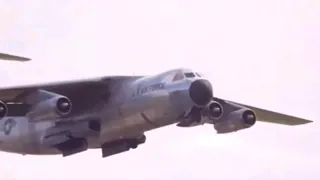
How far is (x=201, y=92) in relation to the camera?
27047 millimetres

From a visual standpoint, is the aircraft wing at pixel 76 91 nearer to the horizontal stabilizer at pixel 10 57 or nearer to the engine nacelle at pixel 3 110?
the engine nacelle at pixel 3 110

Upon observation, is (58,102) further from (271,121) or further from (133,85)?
(271,121)

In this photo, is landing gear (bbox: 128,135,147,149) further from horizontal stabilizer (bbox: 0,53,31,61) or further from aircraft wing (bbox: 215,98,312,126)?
horizontal stabilizer (bbox: 0,53,31,61)

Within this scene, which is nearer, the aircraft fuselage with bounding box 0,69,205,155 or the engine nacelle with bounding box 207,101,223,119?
the aircraft fuselage with bounding box 0,69,205,155

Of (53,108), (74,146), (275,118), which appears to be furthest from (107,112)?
(275,118)

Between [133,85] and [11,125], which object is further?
[11,125]

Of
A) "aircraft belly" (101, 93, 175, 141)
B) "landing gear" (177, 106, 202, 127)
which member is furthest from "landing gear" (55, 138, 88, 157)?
"landing gear" (177, 106, 202, 127)

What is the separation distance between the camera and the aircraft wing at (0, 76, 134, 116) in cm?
2962

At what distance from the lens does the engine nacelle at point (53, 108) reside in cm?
2833

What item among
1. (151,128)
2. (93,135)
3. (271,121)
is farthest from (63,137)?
(271,121)

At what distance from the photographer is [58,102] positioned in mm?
28391

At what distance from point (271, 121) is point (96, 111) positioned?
24.0ft

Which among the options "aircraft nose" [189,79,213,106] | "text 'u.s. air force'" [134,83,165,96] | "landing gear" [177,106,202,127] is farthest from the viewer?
"text 'u.s. air force'" [134,83,165,96]

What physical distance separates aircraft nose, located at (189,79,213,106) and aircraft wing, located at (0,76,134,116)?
2974mm
